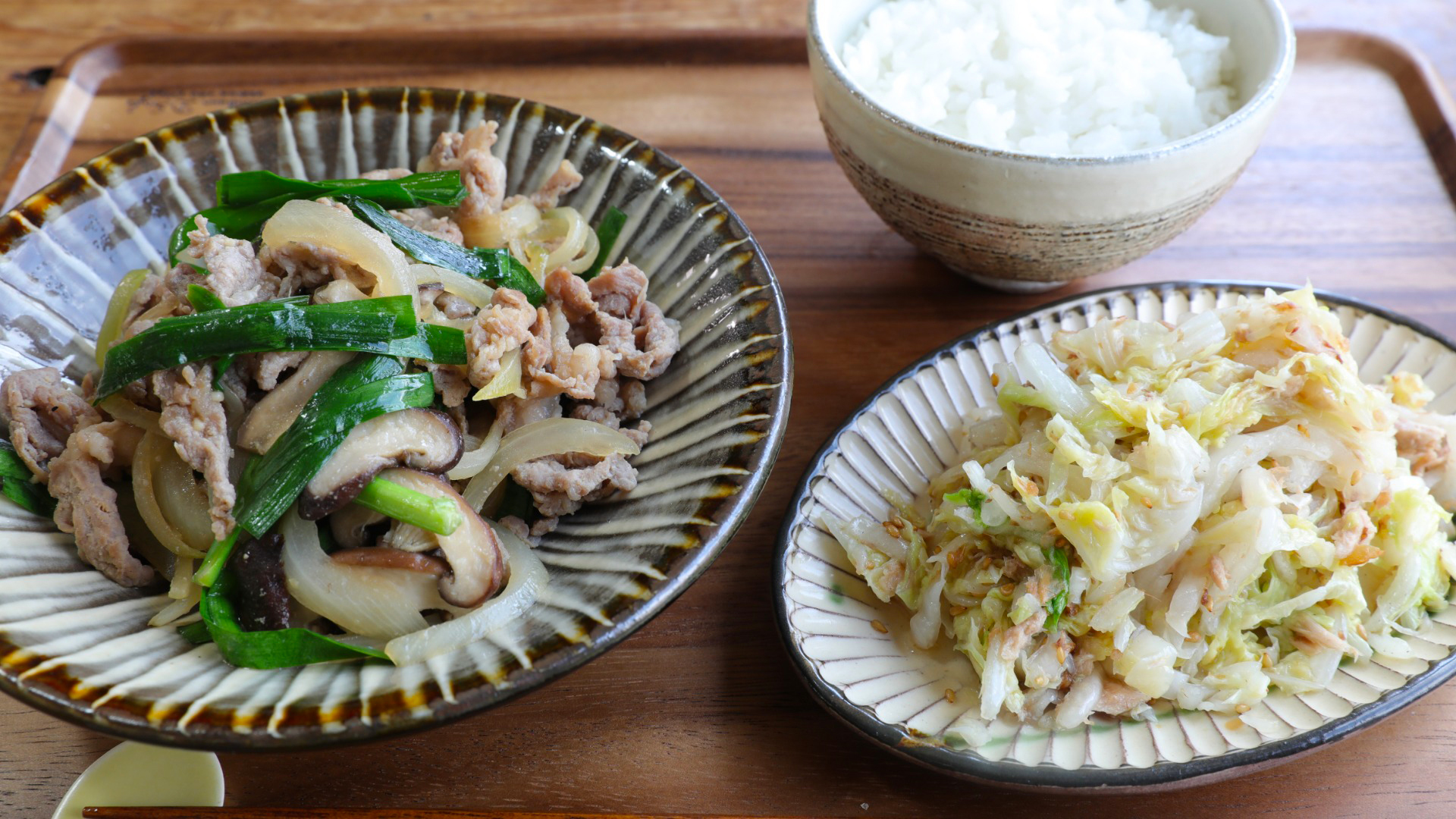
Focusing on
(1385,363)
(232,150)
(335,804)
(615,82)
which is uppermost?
(232,150)

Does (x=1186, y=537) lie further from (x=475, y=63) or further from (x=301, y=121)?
(x=475, y=63)

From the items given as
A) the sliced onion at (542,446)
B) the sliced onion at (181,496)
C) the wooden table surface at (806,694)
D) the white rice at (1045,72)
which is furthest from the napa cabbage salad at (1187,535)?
the sliced onion at (181,496)

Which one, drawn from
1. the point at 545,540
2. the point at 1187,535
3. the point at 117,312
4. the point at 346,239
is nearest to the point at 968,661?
the point at 1187,535

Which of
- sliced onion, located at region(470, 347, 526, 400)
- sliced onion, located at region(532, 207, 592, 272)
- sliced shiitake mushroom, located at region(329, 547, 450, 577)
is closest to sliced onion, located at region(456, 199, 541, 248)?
sliced onion, located at region(532, 207, 592, 272)

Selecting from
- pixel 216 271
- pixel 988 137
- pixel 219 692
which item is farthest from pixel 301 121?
pixel 988 137

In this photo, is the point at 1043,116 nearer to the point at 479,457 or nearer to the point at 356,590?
the point at 479,457

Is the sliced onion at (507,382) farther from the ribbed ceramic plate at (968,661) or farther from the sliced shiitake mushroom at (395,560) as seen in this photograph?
the ribbed ceramic plate at (968,661)
